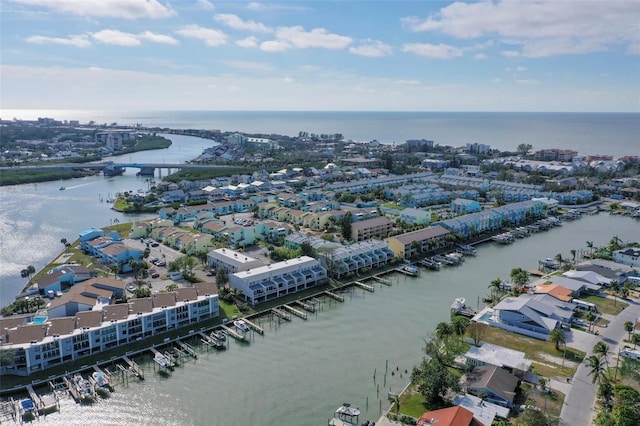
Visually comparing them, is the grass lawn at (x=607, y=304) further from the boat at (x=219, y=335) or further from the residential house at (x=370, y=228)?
the boat at (x=219, y=335)

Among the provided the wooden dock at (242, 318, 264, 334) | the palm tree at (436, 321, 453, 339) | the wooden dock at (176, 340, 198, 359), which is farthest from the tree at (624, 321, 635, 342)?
the wooden dock at (176, 340, 198, 359)

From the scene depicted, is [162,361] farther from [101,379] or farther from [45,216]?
[45,216]

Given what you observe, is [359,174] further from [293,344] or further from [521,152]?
[293,344]

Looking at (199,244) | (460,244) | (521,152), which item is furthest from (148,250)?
(521,152)

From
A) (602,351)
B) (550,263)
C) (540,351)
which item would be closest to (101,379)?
(540,351)

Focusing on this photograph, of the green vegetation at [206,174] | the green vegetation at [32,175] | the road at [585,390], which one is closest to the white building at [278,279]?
the road at [585,390]

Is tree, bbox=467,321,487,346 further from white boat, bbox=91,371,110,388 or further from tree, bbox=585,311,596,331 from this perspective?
white boat, bbox=91,371,110,388
